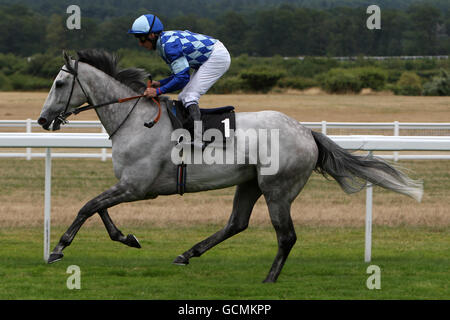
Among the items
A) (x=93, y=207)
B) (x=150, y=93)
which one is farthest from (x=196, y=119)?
(x=93, y=207)

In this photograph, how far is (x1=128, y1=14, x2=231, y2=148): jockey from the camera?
4.74 m

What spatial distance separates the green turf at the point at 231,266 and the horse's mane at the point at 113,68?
1.22 metres

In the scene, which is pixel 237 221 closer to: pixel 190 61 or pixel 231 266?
pixel 231 266

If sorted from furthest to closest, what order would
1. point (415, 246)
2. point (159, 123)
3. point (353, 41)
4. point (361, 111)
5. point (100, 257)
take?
point (353, 41) < point (361, 111) < point (415, 246) < point (100, 257) < point (159, 123)

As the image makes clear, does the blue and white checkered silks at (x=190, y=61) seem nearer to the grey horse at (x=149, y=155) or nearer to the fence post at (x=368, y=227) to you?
the grey horse at (x=149, y=155)

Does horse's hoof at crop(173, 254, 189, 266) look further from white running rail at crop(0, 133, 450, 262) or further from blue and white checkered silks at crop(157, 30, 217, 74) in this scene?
blue and white checkered silks at crop(157, 30, 217, 74)

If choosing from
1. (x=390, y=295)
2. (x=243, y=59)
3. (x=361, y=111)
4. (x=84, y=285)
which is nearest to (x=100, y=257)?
(x=84, y=285)

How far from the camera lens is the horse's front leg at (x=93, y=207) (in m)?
4.63

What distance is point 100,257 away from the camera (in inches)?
220

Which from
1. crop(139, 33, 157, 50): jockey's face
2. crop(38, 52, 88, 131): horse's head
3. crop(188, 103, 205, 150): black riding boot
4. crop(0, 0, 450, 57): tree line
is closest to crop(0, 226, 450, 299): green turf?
crop(188, 103, 205, 150): black riding boot

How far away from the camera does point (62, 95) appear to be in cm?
479

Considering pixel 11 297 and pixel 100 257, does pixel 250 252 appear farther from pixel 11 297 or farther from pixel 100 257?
pixel 11 297
